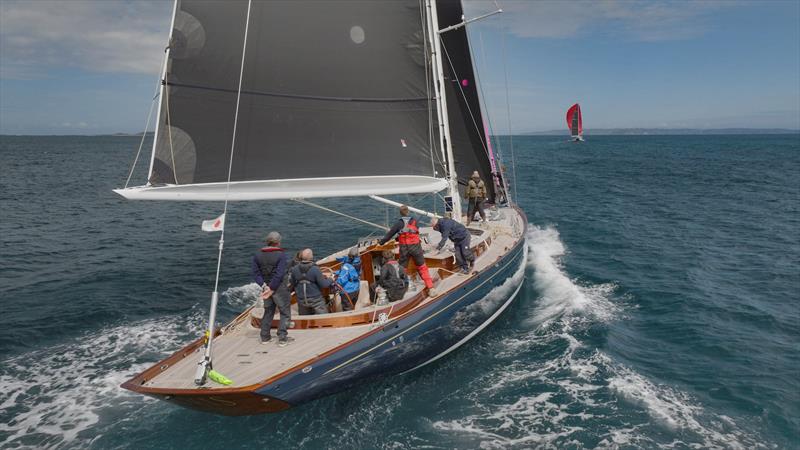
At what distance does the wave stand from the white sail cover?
5374 mm

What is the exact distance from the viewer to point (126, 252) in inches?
966

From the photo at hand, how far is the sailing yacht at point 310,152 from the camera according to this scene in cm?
980

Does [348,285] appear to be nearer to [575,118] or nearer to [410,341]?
[410,341]

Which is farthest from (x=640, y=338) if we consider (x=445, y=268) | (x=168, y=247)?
(x=168, y=247)

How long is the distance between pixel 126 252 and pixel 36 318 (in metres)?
9.20

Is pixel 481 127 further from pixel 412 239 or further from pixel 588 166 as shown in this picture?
pixel 588 166

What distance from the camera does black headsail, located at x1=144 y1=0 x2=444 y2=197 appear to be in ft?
38.0

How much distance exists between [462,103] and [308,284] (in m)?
13.2

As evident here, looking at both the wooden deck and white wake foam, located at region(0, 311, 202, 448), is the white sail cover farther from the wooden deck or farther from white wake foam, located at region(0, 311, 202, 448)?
white wake foam, located at region(0, 311, 202, 448)

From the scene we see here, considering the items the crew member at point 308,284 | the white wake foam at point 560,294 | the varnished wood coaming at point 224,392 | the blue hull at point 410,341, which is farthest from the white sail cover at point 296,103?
the white wake foam at point 560,294

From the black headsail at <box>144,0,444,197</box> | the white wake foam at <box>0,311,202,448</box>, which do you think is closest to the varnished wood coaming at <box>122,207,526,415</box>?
the white wake foam at <box>0,311,202,448</box>

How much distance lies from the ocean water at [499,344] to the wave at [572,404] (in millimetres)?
46

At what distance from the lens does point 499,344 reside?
1423 centimetres

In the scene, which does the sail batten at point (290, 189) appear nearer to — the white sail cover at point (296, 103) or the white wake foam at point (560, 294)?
the white sail cover at point (296, 103)
